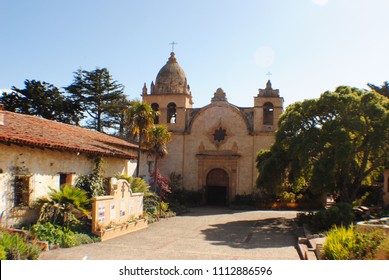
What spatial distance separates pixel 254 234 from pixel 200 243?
11.8 ft

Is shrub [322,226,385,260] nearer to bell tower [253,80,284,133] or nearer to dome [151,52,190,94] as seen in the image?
bell tower [253,80,284,133]

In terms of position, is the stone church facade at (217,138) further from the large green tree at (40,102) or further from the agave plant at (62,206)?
the agave plant at (62,206)

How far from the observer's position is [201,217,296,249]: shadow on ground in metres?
14.6

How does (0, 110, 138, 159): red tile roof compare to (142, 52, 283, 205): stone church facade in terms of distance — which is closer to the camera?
(0, 110, 138, 159): red tile roof

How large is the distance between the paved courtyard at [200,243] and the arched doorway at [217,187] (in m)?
9.20

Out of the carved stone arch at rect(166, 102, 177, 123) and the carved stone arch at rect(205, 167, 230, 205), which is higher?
the carved stone arch at rect(166, 102, 177, 123)

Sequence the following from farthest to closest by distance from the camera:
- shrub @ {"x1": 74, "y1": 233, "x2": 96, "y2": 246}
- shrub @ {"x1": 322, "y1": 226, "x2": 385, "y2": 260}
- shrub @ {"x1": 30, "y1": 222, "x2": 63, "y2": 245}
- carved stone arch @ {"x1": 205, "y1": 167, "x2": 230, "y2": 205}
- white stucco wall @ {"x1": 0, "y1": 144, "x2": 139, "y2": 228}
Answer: carved stone arch @ {"x1": 205, "y1": 167, "x2": 230, "y2": 205} → white stucco wall @ {"x1": 0, "y1": 144, "x2": 139, "y2": 228} → shrub @ {"x1": 74, "y1": 233, "x2": 96, "y2": 246} → shrub @ {"x1": 30, "y1": 222, "x2": 63, "y2": 245} → shrub @ {"x1": 322, "y1": 226, "x2": 385, "y2": 260}

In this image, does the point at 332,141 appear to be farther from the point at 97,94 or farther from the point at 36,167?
the point at 97,94

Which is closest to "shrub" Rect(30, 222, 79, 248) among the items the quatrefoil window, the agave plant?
the agave plant

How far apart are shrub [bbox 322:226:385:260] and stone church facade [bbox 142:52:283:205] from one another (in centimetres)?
1997

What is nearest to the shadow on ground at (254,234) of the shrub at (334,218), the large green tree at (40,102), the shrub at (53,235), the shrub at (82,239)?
the shrub at (334,218)

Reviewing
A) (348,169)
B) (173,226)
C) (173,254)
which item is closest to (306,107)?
(348,169)

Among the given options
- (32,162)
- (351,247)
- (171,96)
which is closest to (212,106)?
Result: (171,96)

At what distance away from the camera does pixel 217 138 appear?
3181cm
